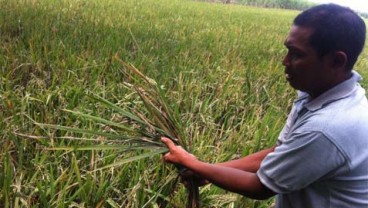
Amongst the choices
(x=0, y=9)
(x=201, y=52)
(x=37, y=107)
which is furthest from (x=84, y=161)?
(x=0, y=9)

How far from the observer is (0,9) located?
4176mm

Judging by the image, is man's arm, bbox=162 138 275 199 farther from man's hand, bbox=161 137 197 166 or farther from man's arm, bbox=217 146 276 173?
man's arm, bbox=217 146 276 173

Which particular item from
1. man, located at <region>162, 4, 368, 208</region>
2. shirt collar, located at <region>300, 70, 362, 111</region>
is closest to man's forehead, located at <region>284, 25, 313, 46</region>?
man, located at <region>162, 4, 368, 208</region>

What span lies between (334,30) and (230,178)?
1.63 ft

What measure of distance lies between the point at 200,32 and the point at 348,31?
13.8 ft

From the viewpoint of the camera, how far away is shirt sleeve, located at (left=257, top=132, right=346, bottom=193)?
1.09 meters

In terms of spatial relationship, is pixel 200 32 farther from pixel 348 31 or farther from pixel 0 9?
pixel 348 31

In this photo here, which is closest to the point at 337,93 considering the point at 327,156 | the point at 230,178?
the point at 327,156

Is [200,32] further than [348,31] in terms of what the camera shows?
Yes

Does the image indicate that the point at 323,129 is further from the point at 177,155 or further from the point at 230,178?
the point at 177,155

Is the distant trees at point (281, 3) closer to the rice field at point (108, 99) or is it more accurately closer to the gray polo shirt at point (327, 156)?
the rice field at point (108, 99)

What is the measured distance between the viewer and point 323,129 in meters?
1.09

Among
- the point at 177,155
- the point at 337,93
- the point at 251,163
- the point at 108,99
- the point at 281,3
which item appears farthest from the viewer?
the point at 281,3

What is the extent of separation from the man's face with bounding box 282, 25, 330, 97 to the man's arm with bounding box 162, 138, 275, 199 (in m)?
0.29
